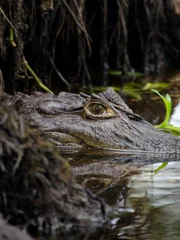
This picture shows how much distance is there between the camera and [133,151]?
17.4 feet

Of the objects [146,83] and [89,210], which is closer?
[89,210]

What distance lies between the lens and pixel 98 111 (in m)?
5.39

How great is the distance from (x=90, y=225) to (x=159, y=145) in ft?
7.09

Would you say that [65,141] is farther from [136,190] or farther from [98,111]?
[136,190]

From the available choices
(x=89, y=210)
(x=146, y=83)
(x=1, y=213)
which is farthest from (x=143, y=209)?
(x=146, y=83)

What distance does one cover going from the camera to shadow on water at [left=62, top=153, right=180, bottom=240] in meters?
3.37

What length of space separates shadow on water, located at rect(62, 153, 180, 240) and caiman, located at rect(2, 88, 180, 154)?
12 cm

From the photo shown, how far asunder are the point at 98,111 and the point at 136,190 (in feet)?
4.51

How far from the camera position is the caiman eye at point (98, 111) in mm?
5383

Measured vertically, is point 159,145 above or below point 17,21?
below

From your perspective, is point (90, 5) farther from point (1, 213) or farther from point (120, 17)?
point (1, 213)

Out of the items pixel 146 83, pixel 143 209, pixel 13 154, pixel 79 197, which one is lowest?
pixel 146 83

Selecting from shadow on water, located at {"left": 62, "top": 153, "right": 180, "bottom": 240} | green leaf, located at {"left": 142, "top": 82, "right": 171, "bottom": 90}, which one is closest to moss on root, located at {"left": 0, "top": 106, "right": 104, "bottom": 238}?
shadow on water, located at {"left": 62, "top": 153, "right": 180, "bottom": 240}

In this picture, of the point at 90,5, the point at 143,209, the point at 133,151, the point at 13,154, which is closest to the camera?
the point at 13,154
